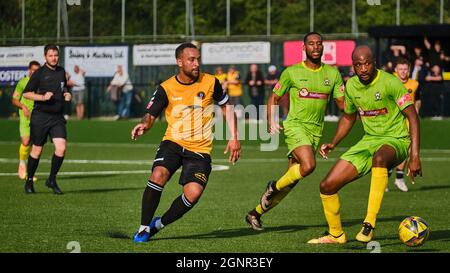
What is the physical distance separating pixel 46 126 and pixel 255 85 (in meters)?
18.6

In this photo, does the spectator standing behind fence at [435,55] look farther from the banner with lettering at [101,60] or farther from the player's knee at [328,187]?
the player's knee at [328,187]

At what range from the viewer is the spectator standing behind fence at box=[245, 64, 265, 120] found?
36438 mm

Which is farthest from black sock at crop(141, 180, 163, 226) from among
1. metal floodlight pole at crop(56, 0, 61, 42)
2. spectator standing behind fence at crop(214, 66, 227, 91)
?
metal floodlight pole at crop(56, 0, 61, 42)

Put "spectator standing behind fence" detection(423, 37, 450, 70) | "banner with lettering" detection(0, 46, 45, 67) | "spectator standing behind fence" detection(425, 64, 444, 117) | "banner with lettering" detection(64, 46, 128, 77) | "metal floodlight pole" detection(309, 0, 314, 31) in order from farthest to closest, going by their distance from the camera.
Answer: "metal floodlight pole" detection(309, 0, 314, 31) < "banner with lettering" detection(0, 46, 45, 67) < "banner with lettering" detection(64, 46, 128, 77) < "spectator standing behind fence" detection(423, 37, 450, 70) < "spectator standing behind fence" detection(425, 64, 444, 117)

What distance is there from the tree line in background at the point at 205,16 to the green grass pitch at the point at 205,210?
1286 cm

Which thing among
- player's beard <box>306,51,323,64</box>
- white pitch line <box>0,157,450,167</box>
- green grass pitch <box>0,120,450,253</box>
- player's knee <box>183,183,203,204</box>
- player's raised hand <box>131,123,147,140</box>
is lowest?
white pitch line <box>0,157,450,167</box>

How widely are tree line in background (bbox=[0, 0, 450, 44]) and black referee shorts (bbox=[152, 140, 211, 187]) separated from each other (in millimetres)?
27378

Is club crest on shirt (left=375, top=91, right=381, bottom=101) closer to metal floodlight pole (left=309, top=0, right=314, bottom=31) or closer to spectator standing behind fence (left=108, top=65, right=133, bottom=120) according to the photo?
spectator standing behind fence (left=108, top=65, right=133, bottom=120)

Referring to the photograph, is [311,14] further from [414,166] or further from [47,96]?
[414,166]

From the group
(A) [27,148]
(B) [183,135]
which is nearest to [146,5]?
(A) [27,148]

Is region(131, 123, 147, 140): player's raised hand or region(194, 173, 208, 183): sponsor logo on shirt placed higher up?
region(131, 123, 147, 140): player's raised hand

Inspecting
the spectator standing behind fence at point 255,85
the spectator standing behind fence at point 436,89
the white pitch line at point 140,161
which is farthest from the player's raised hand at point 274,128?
the spectator standing behind fence at point 255,85

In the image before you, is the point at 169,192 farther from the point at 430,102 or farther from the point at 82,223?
the point at 430,102

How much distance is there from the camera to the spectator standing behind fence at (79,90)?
3881cm
